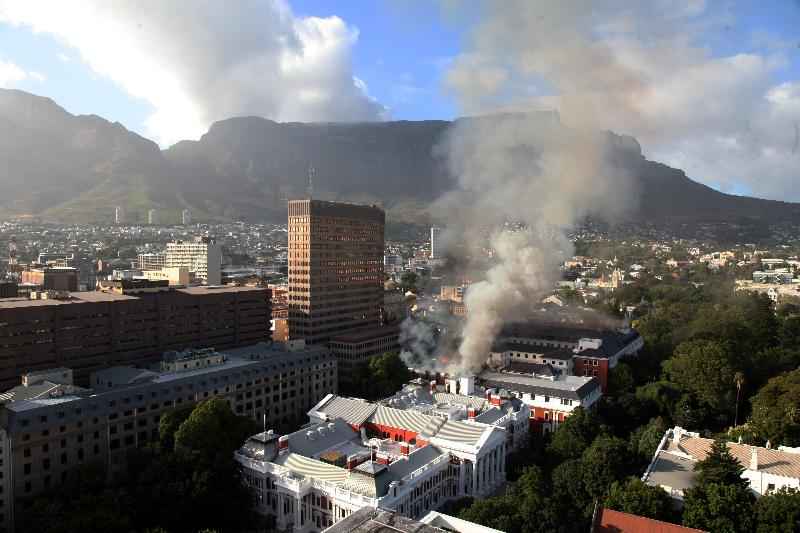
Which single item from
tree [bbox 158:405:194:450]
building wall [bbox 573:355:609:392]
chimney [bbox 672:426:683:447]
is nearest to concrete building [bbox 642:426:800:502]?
chimney [bbox 672:426:683:447]

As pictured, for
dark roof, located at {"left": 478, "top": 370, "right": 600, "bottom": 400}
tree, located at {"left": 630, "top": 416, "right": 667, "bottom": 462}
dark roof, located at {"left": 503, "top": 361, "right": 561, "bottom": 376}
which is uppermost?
dark roof, located at {"left": 503, "top": 361, "right": 561, "bottom": 376}

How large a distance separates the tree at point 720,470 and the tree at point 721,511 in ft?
4.40

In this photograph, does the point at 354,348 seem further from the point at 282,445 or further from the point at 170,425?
the point at 282,445

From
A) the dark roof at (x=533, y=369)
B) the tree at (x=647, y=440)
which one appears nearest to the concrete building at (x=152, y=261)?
the dark roof at (x=533, y=369)

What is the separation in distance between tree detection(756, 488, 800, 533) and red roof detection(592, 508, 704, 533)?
3.59 meters

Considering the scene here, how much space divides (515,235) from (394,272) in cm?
7117

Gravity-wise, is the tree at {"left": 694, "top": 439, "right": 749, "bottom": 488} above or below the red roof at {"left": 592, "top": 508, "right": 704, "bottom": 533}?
above

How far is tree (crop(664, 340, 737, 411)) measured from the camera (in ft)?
141

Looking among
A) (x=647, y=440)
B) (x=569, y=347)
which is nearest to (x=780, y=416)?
(x=647, y=440)

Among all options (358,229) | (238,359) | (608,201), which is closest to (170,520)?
(238,359)

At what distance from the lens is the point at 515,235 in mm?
53719

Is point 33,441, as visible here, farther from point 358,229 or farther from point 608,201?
point 608,201

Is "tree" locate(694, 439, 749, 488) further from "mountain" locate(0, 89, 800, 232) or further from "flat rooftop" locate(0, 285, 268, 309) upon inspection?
"mountain" locate(0, 89, 800, 232)

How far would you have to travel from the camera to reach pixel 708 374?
43.3 meters
